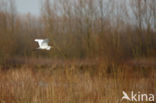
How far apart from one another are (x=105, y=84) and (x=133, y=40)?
289cm

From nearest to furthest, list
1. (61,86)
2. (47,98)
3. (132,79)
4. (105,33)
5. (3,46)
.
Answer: (47,98) < (61,86) < (132,79) < (105,33) < (3,46)

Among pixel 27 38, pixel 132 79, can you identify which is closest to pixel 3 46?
pixel 27 38

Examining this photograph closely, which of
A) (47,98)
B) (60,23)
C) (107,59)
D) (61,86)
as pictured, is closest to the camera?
(47,98)

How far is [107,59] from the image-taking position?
3.57m

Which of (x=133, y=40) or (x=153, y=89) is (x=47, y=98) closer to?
(x=153, y=89)

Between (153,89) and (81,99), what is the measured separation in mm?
910

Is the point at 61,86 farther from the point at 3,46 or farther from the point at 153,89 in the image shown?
the point at 3,46

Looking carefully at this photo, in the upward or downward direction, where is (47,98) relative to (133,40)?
downward

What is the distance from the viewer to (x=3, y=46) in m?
5.85

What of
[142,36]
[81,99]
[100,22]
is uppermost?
[100,22]

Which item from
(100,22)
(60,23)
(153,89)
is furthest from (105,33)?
(153,89)

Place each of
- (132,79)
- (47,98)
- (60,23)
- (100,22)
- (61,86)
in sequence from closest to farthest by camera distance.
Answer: (47,98) → (61,86) → (132,79) → (100,22) → (60,23)

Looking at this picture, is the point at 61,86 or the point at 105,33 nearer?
the point at 61,86

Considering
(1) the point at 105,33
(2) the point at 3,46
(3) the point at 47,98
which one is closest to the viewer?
(3) the point at 47,98
